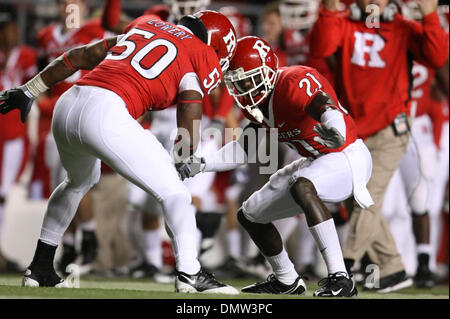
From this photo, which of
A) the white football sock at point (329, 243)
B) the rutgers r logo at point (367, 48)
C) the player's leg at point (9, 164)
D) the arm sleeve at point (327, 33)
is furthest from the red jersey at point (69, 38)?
the white football sock at point (329, 243)

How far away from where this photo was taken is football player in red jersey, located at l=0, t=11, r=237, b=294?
4145 millimetres

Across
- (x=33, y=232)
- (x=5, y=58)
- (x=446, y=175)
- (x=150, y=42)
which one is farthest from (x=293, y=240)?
(x=150, y=42)

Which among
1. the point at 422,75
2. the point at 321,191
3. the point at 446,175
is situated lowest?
the point at 446,175

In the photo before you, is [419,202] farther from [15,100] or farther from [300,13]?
[15,100]

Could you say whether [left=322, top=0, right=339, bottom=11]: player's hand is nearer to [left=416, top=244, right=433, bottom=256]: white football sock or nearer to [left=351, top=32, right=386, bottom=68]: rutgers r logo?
[left=351, top=32, right=386, bottom=68]: rutgers r logo

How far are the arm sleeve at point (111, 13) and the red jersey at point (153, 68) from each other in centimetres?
204

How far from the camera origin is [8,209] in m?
7.81

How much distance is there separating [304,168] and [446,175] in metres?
2.92

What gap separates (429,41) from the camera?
18.5 ft

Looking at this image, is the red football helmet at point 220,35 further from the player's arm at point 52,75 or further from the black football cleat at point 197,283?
the black football cleat at point 197,283

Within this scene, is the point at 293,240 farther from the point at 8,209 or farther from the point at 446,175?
the point at 8,209

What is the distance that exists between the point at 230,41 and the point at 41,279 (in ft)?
4.73

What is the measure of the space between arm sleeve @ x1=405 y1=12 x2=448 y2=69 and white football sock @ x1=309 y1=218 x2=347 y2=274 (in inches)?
68.8

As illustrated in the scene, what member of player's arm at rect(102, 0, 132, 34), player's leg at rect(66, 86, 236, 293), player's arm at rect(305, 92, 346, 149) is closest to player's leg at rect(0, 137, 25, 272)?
player's arm at rect(102, 0, 132, 34)
